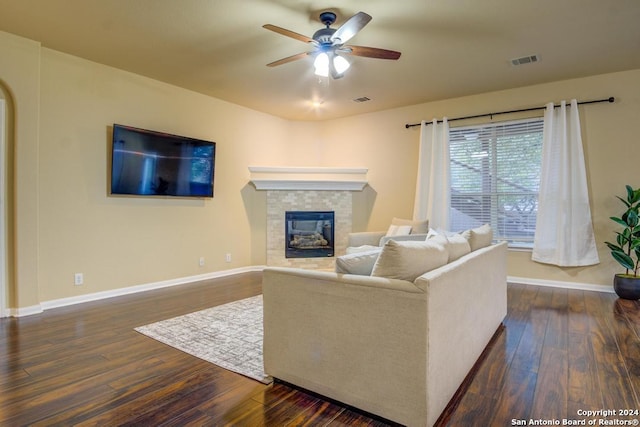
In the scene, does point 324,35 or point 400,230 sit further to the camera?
point 400,230

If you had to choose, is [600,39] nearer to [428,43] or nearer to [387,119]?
[428,43]

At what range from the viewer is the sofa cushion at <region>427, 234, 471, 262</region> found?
7.37 feet

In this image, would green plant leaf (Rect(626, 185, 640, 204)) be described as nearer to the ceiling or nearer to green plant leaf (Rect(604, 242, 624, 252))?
green plant leaf (Rect(604, 242, 624, 252))

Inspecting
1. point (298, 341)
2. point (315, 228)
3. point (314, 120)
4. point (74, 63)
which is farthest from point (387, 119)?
point (298, 341)

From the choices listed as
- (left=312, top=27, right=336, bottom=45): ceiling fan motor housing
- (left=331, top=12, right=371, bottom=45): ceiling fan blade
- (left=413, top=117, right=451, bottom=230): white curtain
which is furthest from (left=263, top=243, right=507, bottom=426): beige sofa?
(left=413, top=117, right=451, bottom=230): white curtain

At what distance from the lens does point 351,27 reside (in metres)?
2.67

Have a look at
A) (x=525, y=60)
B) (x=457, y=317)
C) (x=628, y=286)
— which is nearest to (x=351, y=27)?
(x=457, y=317)

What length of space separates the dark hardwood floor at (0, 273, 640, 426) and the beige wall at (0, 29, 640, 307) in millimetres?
882

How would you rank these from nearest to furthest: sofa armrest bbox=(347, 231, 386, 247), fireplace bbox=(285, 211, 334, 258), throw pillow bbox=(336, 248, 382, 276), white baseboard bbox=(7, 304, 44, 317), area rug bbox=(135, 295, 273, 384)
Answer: throw pillow bbox=(336, 248, 382, 276), area rug bbox=(135, 295, 273, 384), white baseboard bbox=(7, 304, 44, 317), sofa armrest bbox=(347, 231, 386, 247), fireplace bbox=(285, 211, 334, 258)

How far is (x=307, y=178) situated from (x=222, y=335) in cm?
359

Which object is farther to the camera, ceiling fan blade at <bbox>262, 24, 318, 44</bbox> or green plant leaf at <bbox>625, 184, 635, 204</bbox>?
green plant leaf at <bbox>625, 184, 635, 204</bbox>

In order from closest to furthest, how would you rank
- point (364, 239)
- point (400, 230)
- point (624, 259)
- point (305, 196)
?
point (624, 259) < point (400, 230) < point (364, 239) < point (305, 196)

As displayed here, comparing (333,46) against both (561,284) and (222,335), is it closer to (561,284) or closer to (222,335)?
(222,335)

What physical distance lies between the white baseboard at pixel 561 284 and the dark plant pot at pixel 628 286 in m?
0.34
